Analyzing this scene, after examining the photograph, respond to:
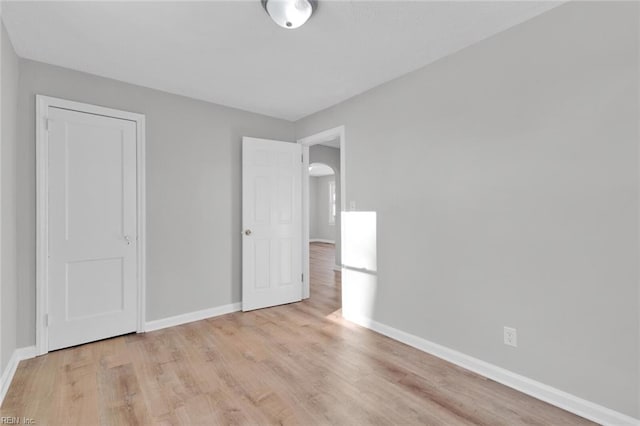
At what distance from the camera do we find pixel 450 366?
7.97ft

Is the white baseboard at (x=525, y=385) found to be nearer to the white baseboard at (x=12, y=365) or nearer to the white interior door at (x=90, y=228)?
the white interior door at (x=90, y=228)

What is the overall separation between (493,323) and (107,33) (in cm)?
353

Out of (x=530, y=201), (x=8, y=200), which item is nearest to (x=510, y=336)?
(x=530, y=201)


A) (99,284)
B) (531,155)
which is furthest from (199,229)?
(531,155)

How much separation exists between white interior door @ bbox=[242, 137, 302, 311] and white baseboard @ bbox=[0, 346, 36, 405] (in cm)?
191

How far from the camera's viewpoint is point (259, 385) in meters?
2.17

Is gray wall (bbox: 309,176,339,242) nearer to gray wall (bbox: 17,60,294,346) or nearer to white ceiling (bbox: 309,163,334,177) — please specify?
white ceiling (bbox: 309,163,334,177)

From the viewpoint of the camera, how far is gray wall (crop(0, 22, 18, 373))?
2092 millimetres

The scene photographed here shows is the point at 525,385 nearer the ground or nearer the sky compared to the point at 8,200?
nearer the ground

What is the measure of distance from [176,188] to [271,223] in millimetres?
A: 1205

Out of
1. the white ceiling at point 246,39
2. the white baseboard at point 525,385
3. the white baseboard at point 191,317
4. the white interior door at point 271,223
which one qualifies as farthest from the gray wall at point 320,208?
the white baseboard at point 525,385

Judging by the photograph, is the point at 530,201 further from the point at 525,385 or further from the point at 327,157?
the point at 327,157
